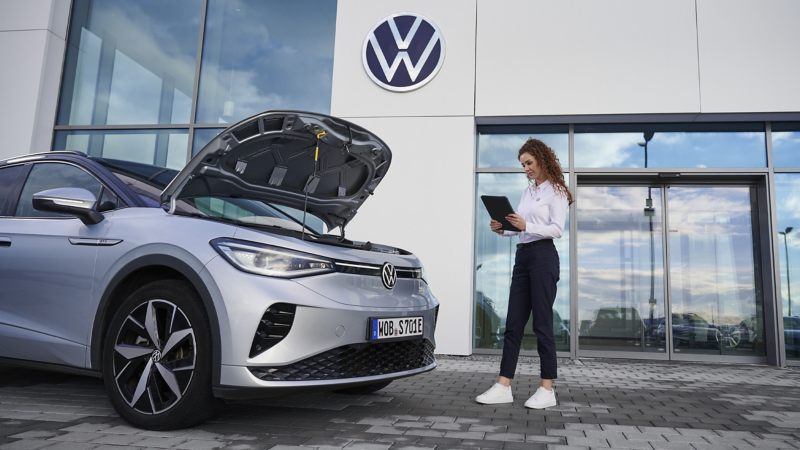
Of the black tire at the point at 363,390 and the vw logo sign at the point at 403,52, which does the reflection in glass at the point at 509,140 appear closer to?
the vw logo sign at the point at 403,52

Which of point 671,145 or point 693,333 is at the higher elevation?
point 671,145

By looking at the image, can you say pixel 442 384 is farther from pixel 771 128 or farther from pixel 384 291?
pixel 771 128

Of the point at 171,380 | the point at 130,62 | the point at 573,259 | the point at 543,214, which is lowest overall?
the point at 171,380

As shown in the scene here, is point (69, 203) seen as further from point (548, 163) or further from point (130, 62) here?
point (130, 62)

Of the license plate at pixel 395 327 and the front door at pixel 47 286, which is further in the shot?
the front door at pixel 47 286

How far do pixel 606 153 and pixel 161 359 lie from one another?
6047mm

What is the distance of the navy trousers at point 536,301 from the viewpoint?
3.75 meters

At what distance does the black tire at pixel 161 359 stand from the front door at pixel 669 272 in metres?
5.45

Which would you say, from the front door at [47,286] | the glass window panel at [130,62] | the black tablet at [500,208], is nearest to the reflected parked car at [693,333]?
the black tablet at [500,208]

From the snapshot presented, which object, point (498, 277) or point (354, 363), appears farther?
point (498, 277)

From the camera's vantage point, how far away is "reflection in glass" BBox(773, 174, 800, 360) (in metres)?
6.73

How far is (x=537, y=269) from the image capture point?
12.4 ft

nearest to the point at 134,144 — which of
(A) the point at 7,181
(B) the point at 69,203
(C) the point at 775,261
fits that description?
(A) the point at 7,181

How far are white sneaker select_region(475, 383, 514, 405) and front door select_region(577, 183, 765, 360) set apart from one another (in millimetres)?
3561
